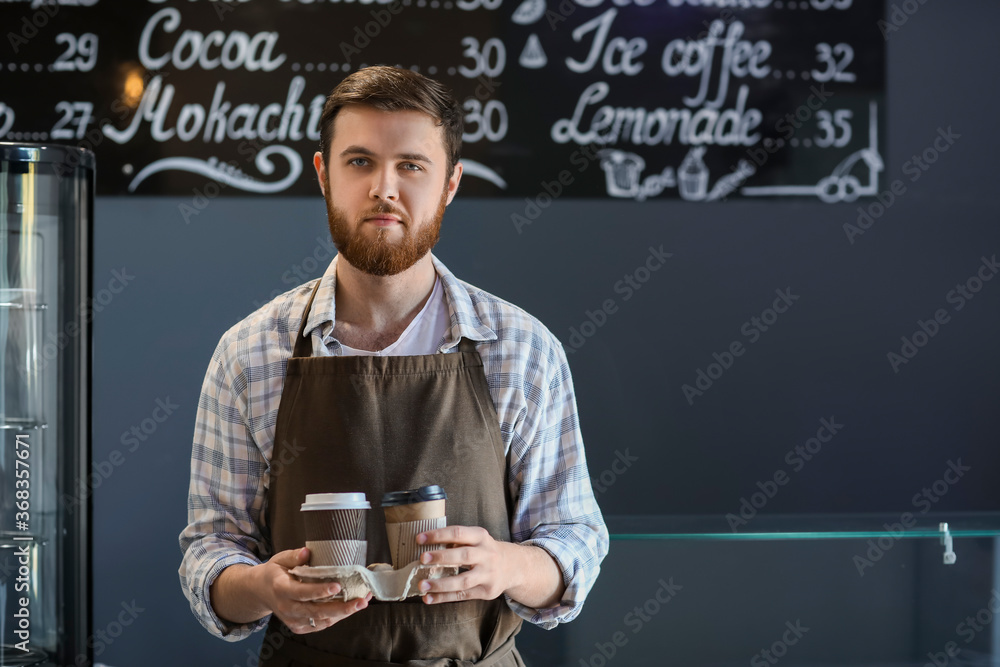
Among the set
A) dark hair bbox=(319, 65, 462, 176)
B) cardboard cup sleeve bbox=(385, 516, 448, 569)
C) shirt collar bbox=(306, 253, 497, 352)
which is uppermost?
dark hair bbox=(319, 65, 462, 176)

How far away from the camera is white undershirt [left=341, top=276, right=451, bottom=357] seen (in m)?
1.53

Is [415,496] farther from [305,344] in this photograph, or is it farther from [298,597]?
[305,344]

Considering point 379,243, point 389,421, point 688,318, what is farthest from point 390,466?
point 688,318

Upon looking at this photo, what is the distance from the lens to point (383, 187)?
4.72 feet

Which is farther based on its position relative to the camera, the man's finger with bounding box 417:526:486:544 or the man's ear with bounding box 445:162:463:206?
the man's ear with bounding box 445:162:463:206

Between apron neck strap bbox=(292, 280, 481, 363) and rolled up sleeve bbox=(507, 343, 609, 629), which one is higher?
apron neck strap bbox=(292, 280, 481, 363)

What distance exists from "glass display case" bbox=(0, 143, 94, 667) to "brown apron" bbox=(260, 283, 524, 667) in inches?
26.3

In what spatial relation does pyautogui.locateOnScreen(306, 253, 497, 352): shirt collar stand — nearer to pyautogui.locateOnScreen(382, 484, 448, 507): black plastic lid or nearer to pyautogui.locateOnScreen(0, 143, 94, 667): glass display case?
pyautogui.locateOnScreen(382, 484, 448, 507): black plastic lid

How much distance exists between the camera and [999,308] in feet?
10.2

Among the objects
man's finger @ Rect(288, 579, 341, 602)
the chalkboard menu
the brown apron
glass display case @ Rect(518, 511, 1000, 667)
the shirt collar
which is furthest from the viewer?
the chalkboard menu

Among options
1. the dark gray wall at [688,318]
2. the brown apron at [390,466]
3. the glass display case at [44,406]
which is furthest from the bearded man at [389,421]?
the dark gray wall at [688,318]

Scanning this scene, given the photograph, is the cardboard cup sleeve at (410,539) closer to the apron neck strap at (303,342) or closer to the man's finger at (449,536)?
the man's finger at (449,536)

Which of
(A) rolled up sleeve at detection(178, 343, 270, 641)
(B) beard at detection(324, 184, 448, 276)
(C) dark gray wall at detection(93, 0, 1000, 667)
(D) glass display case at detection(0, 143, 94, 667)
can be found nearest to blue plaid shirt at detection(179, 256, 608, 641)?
(A) rolled up sleeve at detection(178, 343, 270, 641)

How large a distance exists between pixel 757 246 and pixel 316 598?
7.19ft
